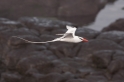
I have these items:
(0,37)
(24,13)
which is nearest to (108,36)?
(0,37)

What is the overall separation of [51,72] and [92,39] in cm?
582

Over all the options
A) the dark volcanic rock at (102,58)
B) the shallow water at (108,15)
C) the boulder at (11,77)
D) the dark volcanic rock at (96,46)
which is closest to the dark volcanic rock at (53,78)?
the boulder at (11,77)

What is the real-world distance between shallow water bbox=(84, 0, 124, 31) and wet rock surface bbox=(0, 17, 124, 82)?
18.1 m

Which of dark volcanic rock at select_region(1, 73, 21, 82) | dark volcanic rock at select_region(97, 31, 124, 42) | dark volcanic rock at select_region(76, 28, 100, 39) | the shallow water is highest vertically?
the shallow water

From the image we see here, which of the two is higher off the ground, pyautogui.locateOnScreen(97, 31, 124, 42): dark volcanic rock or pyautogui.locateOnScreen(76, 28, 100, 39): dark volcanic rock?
pyautogui.locateOnScreen(76, 28, 100, 39): dark volcanic rock

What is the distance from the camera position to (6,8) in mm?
63812

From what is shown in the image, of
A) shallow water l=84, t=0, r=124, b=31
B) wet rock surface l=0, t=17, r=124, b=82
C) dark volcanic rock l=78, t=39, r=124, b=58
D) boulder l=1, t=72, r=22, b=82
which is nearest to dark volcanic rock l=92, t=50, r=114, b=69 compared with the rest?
wet rock surface l=0, t=17, r=124, b=82

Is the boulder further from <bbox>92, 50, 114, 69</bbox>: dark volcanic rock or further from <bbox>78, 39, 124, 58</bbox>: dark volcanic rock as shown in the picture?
<bbox>92, 50, 114, 69</bbox>: dark volcanic rock

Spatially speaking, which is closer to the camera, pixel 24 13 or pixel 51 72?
pixel 51 72

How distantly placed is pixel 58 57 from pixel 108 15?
92.9 ft

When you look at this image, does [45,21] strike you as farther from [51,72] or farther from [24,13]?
[24,13]

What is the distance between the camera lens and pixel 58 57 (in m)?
34.7

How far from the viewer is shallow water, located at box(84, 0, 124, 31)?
187 ft

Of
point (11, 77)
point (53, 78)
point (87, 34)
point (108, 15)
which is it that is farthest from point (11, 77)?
point (108, 15)
